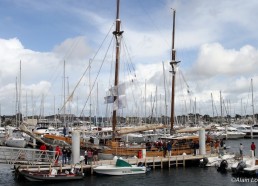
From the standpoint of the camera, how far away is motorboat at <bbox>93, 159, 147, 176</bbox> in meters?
37.8

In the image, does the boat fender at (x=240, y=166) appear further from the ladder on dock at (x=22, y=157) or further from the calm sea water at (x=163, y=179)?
the ladder on dock at (x=22, y=157)

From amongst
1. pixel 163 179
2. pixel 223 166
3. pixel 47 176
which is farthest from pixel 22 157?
pixel 223 166

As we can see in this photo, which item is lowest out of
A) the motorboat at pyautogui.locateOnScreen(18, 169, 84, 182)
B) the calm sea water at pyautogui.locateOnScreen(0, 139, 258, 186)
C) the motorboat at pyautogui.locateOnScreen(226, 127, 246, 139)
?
the calm sea water at pyautogui.locateOnScreen(0, 139, 258, 186)

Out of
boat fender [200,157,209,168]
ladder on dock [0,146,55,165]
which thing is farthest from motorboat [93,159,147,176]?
boat fender [200,157,209,168]

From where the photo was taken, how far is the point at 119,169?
124 ft

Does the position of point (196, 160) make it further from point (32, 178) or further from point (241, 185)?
point (32, 178)

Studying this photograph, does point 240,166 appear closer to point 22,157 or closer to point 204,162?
point 204,162

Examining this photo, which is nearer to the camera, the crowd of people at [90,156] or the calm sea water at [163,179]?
the calm sea water at [163,179]

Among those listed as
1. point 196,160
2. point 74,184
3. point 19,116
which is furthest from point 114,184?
point 19,116

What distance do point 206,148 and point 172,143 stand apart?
214 inches

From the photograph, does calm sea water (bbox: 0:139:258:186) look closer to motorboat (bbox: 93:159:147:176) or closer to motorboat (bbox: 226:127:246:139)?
motorboat (bbox: 93:159:147:176)

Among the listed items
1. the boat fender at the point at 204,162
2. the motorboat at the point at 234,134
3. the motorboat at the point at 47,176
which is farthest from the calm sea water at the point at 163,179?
the motorboat at the point at 234,134

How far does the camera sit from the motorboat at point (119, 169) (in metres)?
37.8

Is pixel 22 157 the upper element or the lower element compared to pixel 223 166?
upper
